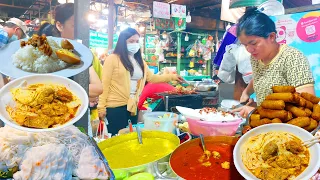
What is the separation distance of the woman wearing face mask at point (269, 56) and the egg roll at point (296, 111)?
96 centimetres

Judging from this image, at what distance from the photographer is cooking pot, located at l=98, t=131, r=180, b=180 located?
126 cm

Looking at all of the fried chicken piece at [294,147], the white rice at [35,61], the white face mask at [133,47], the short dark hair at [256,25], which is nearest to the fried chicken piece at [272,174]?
the fried chicken piece at [294,147]

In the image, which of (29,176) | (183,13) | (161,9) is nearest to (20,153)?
(29,176)

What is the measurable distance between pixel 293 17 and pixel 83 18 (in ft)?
9.87

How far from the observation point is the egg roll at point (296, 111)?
1.26 metres

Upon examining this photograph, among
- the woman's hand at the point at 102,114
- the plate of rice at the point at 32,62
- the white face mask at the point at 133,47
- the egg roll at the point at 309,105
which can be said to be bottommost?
the woman's hand at the point at 102,114

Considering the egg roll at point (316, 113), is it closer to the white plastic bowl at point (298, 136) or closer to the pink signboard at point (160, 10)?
the white plastic bowl at point (298, 136)

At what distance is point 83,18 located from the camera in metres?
1.76

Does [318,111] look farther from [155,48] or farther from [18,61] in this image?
[155,48]

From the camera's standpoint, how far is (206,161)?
4.37 feet

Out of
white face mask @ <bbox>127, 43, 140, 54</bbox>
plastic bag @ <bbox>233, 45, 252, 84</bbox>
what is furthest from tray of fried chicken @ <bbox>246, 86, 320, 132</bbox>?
white face mask @ <bbox>127, 43, 140, 54</bbox>

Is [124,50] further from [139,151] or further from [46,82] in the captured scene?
[46,82]

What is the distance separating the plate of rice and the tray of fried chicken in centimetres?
91

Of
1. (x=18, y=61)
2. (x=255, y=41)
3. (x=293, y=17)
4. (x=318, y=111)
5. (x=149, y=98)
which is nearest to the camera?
(x=18, y=61)
